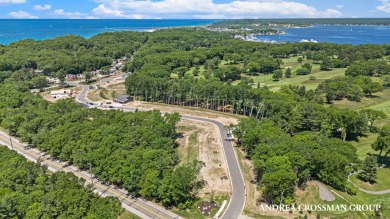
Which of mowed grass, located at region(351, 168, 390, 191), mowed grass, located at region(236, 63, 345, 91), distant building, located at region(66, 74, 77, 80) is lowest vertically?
mowed grass, located at region(351, 168, 390, 191)

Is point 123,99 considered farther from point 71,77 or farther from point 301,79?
point 301,79

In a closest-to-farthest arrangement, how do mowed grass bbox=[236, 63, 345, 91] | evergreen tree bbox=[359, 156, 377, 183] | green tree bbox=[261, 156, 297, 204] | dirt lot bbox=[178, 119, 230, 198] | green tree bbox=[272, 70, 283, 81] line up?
1. green tree bbox=[261, 156, 297, 204]
2. dirt lot bbox=[178, 119, 230, 198]
3. evergreen tree bbox=[359, 156, 377, 183]
4. mowed grass bbox=[236, 63, 345, 91]
5. green tree bbox=[272, 70, 283, 81]

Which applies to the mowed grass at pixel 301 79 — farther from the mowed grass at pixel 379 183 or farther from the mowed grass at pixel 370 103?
the mowed grass at pixel 379 183

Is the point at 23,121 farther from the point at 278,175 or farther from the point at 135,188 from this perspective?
the point at 278,175

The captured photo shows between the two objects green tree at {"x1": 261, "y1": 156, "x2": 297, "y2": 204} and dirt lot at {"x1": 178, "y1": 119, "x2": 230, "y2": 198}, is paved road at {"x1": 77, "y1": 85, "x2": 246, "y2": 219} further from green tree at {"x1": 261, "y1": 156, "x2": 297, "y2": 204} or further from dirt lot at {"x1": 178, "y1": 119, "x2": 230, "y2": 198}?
green tree at {"x1": 261, "y1": 156, "x2": 297, "y2": 204}

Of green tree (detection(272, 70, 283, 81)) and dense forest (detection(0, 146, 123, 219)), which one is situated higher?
green tree (detection(272, 70, 283, 81))

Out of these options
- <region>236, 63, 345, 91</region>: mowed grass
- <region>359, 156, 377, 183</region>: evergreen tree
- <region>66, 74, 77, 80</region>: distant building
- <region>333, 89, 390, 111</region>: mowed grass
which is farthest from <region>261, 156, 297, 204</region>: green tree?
<region>66, 74, 77, 80</region>: distant building

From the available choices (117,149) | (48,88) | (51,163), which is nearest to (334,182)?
(117,149)

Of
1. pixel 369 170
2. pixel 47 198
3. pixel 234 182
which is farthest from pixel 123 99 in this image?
pixel 369 170
